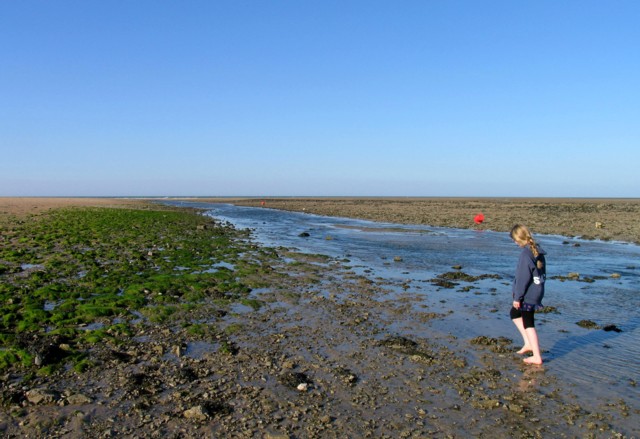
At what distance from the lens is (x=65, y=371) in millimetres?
7617

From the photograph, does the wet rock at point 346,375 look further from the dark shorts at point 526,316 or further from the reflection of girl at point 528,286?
the dark shorts at point 526,316

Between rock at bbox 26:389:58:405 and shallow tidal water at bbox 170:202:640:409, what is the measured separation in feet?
23.3

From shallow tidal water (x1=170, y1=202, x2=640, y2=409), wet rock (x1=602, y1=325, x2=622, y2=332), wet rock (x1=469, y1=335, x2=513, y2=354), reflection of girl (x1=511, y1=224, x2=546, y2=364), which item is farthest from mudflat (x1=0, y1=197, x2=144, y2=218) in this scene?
wet rock (x1=602, y1=325, x2=622, y2=332)

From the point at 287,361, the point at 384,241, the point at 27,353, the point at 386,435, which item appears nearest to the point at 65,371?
the point at 27,353

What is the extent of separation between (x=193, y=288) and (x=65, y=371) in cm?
671

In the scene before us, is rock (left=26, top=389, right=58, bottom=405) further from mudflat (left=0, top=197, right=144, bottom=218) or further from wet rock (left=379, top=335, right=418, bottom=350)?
mudflat (left=0, top=197, right=144, bottom=218)

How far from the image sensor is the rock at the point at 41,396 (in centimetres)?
644

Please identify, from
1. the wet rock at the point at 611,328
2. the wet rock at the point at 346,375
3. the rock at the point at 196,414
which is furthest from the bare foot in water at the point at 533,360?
the rock at the point at 196,414

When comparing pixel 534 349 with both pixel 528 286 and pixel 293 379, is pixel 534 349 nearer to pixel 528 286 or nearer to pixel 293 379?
pixel 528 286

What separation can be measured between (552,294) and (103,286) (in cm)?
1445

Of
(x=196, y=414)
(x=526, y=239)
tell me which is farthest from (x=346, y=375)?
(x=526, y=239)

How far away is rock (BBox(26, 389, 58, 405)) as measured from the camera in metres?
6.44

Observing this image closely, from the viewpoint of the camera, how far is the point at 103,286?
14.2m

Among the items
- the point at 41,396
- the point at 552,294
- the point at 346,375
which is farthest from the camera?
the point at 552,294
